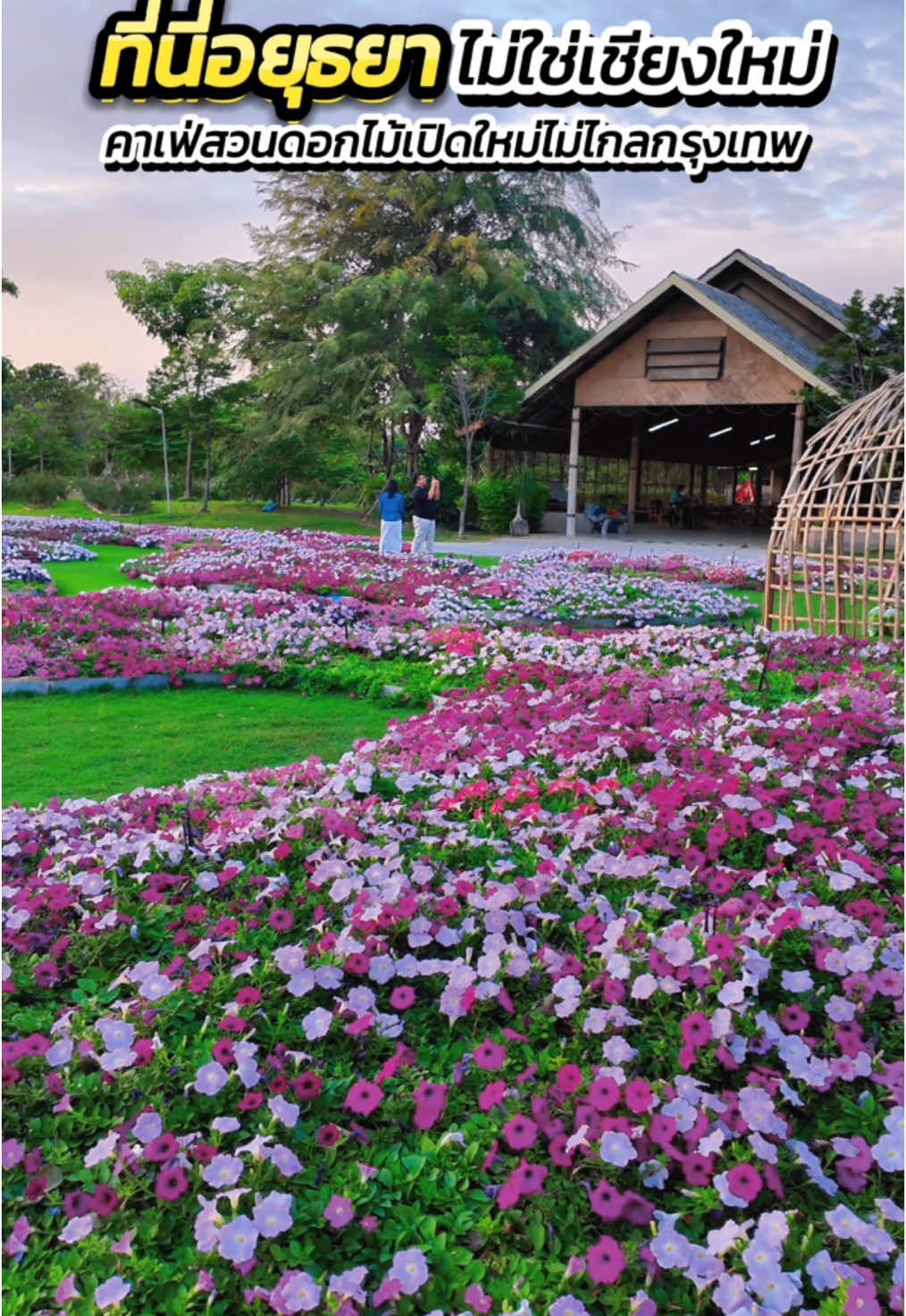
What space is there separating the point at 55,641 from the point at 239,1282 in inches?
271

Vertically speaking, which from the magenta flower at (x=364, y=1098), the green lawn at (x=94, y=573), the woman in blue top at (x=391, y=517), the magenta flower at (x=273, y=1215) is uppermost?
the woman in blue top at (x=391, y=517)

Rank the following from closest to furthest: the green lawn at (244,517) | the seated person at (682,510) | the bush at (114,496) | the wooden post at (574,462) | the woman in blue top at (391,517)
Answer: the woman in blue top at (391,517) → the wooden post at (574,462) → the green lawn at (244,517) → the seated person at (682,510) → the bush at (114,496)

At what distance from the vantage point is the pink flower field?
73.4 inches

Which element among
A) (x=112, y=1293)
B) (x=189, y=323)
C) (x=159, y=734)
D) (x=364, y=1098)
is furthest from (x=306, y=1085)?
(x=189, y=323)

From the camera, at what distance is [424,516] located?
16062 millimetres

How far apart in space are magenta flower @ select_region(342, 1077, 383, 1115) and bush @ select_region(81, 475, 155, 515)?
3159cm

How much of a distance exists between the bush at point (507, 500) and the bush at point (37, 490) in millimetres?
15101

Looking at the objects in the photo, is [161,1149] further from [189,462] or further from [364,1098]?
[189,462]

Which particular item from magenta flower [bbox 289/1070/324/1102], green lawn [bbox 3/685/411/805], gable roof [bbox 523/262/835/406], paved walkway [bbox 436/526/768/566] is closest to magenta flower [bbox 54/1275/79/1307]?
magenta flower [bbox 289/1070/324/1102]

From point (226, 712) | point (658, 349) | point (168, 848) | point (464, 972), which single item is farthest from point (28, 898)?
point (658, 349)

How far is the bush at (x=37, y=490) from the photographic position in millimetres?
34094

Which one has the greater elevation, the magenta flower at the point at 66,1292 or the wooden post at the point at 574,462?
the wooden post at the point at 574,462

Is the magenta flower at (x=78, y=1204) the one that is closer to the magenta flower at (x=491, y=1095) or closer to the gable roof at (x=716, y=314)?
the magenta flower at (x=491, y=1095)

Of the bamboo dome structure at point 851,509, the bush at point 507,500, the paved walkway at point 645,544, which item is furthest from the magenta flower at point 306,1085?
the bush at point 507,500
